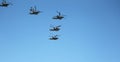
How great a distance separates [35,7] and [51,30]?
4.85 metres

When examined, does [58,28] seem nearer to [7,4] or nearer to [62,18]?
[62,18]

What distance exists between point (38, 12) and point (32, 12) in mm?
1198

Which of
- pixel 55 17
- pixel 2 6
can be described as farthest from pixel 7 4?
pixel 55 17

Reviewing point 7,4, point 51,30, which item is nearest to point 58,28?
point 51,30

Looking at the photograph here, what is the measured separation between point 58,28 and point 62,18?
193 cm

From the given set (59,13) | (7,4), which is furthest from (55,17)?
(7,4)

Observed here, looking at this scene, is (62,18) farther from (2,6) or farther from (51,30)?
(2,6)

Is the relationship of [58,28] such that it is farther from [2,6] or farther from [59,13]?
[2,6]

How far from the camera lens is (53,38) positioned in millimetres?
Answer: 104688

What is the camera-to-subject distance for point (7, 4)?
10119cm

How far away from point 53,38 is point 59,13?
→ 4636 mm

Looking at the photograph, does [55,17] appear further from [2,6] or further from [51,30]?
[2,6]

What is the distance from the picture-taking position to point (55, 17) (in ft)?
338

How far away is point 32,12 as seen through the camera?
10188 cm
